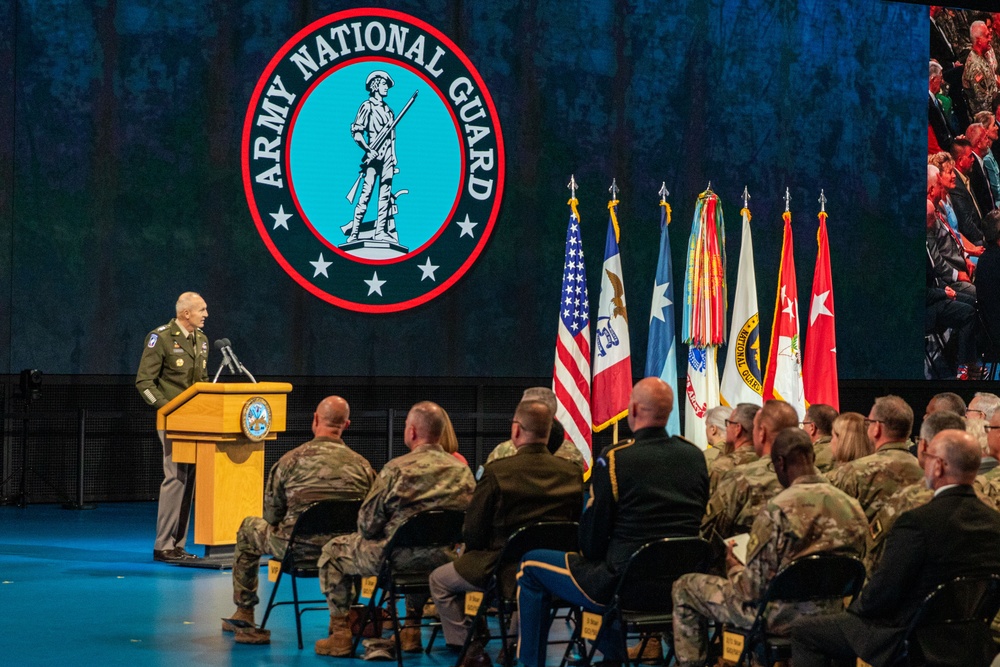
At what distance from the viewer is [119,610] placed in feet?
22.9

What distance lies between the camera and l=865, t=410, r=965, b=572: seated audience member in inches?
181

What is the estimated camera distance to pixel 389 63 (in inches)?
482

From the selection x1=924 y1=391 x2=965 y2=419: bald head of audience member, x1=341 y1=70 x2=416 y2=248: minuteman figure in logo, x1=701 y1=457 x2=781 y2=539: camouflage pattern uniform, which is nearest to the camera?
x1=701 y1=457 x2=781 y2=539: camouflage pattern uniform

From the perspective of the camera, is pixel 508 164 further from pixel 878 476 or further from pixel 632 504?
pixel 632 504

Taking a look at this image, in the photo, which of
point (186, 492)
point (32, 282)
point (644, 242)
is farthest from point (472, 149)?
point (186, 492)

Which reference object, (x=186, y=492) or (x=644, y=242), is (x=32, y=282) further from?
(x=644, y=242)

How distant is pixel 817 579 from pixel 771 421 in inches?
42.3

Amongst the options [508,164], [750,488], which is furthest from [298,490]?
[508,164]

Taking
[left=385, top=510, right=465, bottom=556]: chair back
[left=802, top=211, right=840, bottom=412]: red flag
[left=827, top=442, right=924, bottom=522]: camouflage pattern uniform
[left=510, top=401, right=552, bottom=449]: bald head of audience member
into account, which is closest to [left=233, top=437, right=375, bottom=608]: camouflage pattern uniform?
[left=385, top=510, right=465, bottom=556]: chair back

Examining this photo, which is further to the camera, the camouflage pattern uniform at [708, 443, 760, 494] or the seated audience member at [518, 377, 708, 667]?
the camouflage pattern uniform at [708, 443, 760, 494]

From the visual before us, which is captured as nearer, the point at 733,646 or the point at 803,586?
the point at 803,586

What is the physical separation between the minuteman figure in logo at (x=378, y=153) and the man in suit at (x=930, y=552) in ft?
27.5

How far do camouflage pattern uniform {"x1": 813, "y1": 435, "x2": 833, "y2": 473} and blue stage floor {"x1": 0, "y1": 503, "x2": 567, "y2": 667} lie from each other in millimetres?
1448

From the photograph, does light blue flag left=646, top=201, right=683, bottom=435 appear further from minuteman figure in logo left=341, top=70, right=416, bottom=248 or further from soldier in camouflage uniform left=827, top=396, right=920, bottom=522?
soldier in camouflage uniform left=827, top=396, right=920, bottom=522
